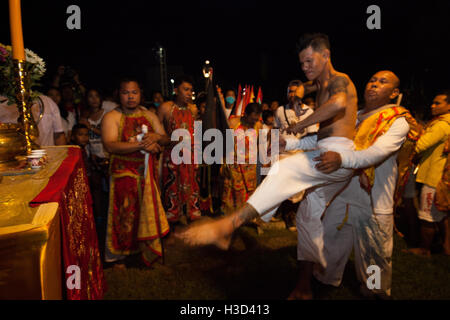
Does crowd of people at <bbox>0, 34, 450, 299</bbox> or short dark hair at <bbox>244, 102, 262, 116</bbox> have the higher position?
short dark hair at <bbox>244, 102, 262, 116</bbox>

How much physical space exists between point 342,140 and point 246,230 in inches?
107

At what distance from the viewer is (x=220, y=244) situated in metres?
2.01

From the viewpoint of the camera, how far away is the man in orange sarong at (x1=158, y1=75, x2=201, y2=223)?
4.06 m

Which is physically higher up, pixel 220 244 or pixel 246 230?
pixel 220 244

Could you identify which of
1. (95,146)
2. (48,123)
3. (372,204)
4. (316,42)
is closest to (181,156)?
(95,146)

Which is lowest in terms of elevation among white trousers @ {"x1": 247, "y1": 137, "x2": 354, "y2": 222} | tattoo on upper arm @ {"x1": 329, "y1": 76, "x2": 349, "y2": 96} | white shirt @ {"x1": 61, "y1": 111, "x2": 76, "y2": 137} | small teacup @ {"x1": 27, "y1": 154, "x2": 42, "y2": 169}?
white trousers @ {"x1": 247, "y1": 137, "x2": 354, "y2": 222}

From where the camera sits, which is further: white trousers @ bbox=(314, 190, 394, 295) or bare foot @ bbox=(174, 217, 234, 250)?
white trousers @ bbox=(314, 190, 394, 295)

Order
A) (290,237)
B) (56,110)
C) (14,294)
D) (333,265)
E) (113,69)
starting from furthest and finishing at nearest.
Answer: (113,69)
(290,237)
(56,110)
(333,265)
(14,294)

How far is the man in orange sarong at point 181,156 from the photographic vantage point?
4062 mm

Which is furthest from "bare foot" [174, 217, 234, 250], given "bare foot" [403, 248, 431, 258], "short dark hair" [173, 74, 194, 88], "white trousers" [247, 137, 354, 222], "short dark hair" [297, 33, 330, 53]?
"bare foot" [403, 248, 431, 258]

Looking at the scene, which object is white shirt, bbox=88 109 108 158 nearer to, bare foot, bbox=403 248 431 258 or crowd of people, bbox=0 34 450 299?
crowd of people, bbox=0 34 450 299

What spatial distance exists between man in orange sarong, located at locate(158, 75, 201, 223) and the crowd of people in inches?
0.6
